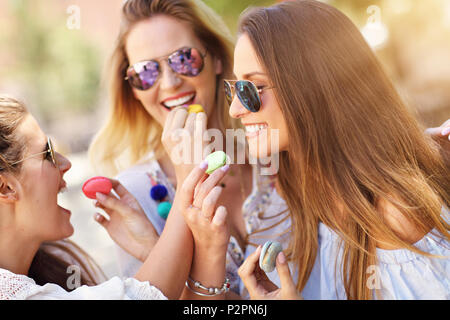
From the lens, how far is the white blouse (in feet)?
4.88

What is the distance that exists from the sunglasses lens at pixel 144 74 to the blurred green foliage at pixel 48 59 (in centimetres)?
1560

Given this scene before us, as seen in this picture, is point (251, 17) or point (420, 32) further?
point (420, 32)

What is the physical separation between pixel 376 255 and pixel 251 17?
4.42 ft

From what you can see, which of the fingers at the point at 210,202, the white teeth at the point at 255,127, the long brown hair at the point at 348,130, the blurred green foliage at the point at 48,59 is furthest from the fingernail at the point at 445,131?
the blurred green foliage at the point at 48,59

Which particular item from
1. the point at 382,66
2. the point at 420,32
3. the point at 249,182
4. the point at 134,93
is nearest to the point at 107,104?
the point at 134,93

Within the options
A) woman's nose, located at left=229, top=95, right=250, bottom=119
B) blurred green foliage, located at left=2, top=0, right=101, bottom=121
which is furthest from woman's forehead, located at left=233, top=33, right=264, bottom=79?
blurred green foliage, located at left=2, top=0, right=101, bottom=121

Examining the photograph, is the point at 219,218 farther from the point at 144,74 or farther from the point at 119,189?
the point at 144,74

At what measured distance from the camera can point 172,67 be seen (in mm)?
2324

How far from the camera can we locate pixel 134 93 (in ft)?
8.91

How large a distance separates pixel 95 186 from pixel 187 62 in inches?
36.6

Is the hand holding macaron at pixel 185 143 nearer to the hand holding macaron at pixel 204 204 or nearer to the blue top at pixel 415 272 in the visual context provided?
the hand holding macaron at pixel 204 204

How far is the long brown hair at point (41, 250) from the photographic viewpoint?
1742mm

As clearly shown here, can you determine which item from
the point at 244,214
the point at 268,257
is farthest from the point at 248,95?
the point at 244,214
